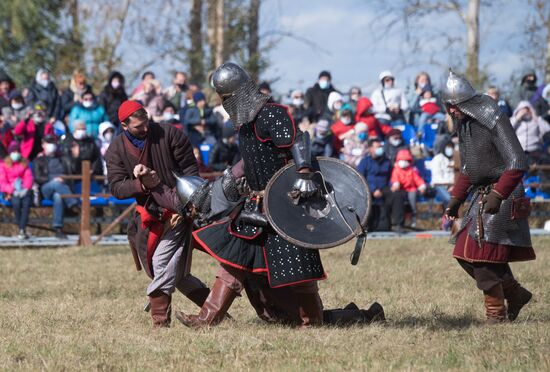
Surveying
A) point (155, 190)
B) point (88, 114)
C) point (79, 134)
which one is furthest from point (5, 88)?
point (155, 190)

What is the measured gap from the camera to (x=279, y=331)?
7.05 m

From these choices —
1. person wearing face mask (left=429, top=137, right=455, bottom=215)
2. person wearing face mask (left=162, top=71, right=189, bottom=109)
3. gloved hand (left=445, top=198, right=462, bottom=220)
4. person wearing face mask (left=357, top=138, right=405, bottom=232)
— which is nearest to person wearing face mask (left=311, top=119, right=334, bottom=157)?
person wearing face mask (left=357, top=138, right=405, bottom=232)

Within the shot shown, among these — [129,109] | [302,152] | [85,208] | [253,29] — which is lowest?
[85,208]

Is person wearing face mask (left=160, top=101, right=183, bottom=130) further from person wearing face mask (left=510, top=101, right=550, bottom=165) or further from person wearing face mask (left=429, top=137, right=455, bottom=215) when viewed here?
person wearing face mask (left=510, top=101, right=550, bottom=165)

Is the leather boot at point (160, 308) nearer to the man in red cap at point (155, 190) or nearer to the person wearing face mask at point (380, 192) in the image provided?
the man in red cap at point (155, 190)

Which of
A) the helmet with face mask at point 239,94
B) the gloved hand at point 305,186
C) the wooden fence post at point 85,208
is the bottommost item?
the wooden fence post at point 85,208

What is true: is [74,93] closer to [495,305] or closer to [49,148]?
[49,148]

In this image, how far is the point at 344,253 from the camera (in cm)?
1345

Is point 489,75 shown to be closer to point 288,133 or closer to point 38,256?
point 38,256

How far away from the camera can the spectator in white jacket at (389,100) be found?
18500 mm

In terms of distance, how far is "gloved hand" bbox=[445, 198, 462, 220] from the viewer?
7715 millimetres

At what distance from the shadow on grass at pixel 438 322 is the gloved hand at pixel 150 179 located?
1.77m

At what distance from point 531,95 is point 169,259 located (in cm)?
1280

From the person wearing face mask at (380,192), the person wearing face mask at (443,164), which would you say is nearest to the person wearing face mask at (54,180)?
the person wearing face mask at (380,192)
